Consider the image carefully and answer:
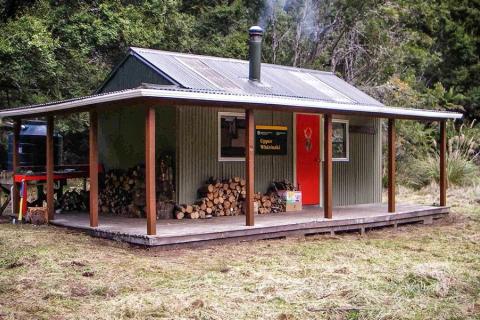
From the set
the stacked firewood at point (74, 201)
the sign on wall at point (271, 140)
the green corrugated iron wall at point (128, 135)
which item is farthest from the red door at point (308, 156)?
the stacked firewood at point (74, 201)

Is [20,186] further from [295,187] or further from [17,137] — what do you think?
[295,187]

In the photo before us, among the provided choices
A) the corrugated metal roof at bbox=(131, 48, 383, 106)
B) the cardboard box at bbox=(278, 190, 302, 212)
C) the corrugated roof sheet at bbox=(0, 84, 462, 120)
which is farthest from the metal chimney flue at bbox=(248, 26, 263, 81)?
the cardboard box at bbox=(278, 190, 302, 212)

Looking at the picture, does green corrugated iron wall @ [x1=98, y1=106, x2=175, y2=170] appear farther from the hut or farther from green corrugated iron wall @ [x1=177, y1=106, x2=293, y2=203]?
green corrugated iron wall @ [x1=177, y1=106, x2=293, y2=203]

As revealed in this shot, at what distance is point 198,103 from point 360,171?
549cm

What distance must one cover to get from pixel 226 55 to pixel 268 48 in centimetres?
196

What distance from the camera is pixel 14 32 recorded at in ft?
41.0

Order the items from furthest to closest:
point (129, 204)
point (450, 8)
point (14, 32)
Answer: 1. point (450, 8)
2. point (14, 32)
3. point (129, 204)

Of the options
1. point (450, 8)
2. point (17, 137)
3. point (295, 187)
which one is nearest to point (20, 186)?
point (17, 137)

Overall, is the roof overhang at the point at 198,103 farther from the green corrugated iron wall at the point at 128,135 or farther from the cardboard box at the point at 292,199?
the cardboard box at the point at 292,199

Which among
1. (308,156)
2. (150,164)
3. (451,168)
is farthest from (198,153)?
(451,168)

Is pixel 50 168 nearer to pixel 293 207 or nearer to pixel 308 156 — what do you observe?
pixel 293 207

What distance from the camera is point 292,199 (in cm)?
1116

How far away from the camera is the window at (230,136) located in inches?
416

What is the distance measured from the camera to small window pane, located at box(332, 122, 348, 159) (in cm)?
1237
